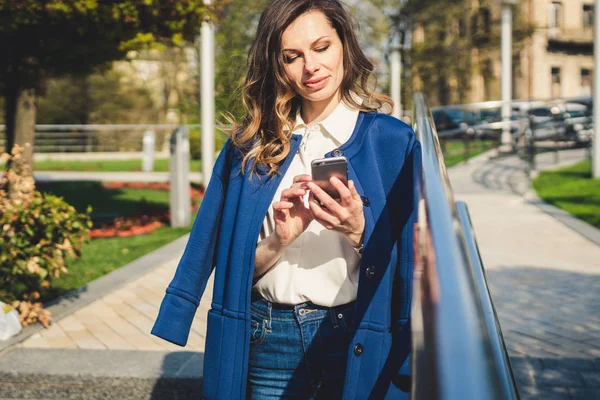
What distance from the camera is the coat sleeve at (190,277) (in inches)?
84.0

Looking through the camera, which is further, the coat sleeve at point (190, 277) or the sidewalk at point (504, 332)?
the sidewalk at point (504, 332)

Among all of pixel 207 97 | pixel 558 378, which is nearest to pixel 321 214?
pixel 558 378

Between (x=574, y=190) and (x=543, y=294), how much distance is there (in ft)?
24.8

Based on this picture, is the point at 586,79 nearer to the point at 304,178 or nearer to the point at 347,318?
the point at 347,318

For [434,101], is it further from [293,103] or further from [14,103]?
[293,103]

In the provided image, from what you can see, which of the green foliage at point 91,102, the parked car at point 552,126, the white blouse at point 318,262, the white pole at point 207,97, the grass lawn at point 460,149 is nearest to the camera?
the white blouse at point 318,262

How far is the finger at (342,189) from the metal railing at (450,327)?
0.59 metres

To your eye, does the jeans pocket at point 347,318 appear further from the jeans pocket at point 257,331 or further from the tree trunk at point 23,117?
the tree trunk at point 23,117

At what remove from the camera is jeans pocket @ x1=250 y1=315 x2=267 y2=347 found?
212cm

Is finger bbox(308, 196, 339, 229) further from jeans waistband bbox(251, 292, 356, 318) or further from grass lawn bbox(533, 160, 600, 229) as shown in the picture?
grass lawn bbox(533, 160, 600, 229)

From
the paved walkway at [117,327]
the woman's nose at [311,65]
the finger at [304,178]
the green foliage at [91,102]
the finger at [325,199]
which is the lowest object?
the paved walkway at [117,327]

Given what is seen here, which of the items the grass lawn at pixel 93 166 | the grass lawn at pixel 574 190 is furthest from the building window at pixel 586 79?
the grass lawn at pixel 574 190

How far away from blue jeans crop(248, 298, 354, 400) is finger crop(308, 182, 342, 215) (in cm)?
34

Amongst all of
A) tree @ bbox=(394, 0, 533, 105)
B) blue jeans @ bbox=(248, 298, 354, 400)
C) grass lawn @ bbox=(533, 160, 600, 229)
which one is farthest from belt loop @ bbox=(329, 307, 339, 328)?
tree @ bbox=(394, 0, 533, 105)
